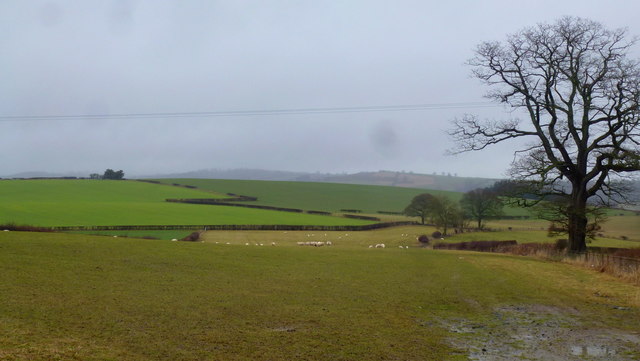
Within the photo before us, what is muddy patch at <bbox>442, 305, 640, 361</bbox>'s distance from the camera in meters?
10.9

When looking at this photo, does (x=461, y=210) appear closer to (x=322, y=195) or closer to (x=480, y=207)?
(x=480, y=207)

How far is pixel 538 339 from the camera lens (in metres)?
12.3

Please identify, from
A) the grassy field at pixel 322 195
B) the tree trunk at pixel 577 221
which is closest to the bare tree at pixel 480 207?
the grassy field at pixel 322 195

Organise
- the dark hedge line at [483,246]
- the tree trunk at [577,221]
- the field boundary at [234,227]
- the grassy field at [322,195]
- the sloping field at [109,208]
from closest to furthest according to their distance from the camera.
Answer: the tree trunk at [577,221], the dark hedge line at [483,246], the field boundary at [234,227], the sloping field at [109,208], the grassy field at [322,195]

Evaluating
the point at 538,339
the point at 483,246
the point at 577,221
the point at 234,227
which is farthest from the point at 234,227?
the point at 538,339

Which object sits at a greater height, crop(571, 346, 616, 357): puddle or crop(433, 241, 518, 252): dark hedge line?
crop(571, 346, 616, 357): puddle

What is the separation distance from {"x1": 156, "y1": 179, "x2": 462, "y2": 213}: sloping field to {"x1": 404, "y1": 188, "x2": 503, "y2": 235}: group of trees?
27.5 meters

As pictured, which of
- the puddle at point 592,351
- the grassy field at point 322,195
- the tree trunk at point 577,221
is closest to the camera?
the puddle at point 592,351

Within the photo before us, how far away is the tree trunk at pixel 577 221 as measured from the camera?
33031 millimetres

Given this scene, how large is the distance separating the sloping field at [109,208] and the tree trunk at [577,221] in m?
47.9

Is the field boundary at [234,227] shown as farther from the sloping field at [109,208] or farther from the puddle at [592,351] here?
the puddle at [592,351]

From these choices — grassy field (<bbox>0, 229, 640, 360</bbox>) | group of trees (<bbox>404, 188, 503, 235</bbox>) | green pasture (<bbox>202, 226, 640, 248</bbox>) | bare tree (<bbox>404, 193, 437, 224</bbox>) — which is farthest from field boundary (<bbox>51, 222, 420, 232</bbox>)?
grassy field (<bbox>0, 229, 640, 360</bbox>)

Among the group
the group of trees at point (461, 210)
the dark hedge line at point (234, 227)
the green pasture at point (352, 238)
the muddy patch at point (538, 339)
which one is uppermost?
the group of trees at point (461, 210)

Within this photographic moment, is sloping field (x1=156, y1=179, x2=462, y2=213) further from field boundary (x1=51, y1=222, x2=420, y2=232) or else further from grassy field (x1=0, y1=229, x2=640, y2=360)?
grassy field (x1=0, y1=229, x2=640, y2=360)
